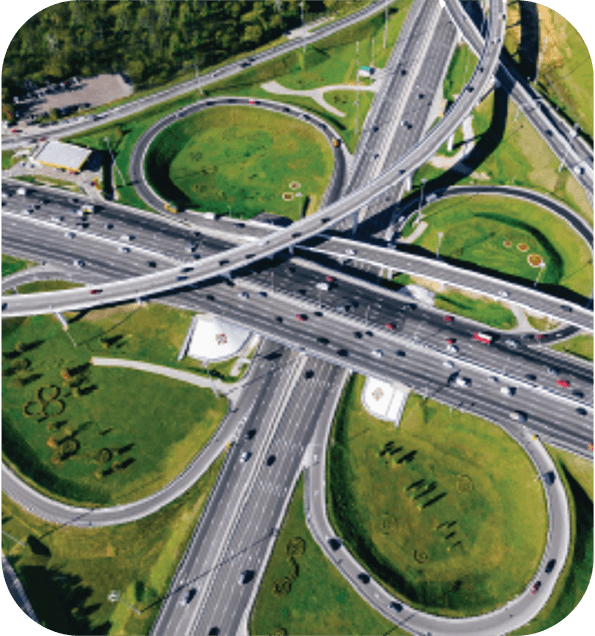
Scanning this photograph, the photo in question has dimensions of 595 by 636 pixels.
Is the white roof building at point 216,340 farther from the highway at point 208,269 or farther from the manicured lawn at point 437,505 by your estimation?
the manicured lawn at point 437,505

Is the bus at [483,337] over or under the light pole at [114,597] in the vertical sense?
over

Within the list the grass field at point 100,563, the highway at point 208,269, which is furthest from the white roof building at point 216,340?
the grass field at point 100,563

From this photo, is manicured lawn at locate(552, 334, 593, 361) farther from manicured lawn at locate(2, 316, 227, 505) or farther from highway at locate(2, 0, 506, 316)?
manicured lawn at locate(2, 316, 227, 505)

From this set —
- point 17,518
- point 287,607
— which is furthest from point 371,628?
point 17,518

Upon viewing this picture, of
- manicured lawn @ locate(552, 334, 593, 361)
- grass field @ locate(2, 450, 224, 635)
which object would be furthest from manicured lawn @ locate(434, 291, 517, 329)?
grass field @ locate(2, 450, 224, 635)

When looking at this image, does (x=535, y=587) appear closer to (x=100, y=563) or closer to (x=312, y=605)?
(x=312, y=605)
